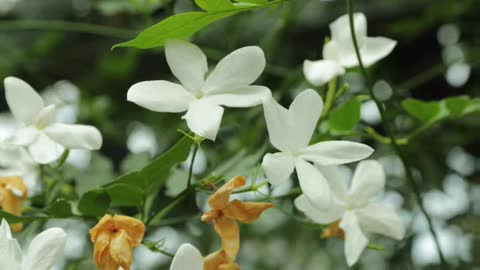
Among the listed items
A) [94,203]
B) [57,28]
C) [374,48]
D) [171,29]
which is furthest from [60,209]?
[57,28]

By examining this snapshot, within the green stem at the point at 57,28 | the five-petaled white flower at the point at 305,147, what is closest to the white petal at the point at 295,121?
the five-petaled white flower at the point at 305,147

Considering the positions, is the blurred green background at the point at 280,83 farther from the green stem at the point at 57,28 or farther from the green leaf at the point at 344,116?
the green leaf at the point at 344,116

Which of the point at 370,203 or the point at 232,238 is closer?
the point at 232,238

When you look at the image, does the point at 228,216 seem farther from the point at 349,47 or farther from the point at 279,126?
the point at 349,47

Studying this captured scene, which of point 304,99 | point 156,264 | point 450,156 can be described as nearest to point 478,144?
point 450,156

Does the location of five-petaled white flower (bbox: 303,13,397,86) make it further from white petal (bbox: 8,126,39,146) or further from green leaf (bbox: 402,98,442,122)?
white petal (bbox: 8,126,39,146)

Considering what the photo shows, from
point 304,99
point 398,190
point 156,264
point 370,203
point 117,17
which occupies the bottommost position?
point 156,264

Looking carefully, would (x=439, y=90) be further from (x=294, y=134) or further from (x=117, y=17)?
(x=294, y=134)
